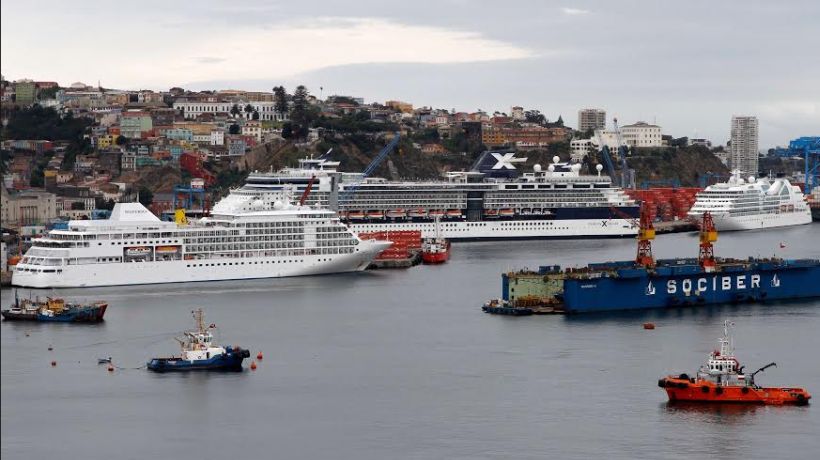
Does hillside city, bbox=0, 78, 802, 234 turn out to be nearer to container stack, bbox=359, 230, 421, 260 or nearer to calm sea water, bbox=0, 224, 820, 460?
container stack, bbox=359, 230, 421, 260

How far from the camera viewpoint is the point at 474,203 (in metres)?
61.7

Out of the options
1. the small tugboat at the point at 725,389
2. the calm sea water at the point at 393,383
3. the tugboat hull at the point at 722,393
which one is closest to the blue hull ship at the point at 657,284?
the calm sea water at the point at 393,383

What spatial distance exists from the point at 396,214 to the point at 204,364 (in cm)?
3278

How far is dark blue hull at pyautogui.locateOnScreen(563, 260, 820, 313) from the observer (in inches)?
1414

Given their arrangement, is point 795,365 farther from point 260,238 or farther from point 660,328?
point 260,238

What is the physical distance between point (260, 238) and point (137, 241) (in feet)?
11.7

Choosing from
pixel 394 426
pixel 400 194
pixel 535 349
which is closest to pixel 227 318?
pixel 535 349

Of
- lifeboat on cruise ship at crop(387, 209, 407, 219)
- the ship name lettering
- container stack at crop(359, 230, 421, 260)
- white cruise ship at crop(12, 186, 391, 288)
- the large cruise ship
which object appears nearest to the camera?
the ship name lettering

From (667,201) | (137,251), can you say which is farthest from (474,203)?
(137,251)

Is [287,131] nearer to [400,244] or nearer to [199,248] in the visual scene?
[400,244]

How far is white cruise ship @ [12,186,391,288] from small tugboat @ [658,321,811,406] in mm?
18572

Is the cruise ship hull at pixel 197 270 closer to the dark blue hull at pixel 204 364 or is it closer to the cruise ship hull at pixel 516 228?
the dark blue hull at pixel 204 364

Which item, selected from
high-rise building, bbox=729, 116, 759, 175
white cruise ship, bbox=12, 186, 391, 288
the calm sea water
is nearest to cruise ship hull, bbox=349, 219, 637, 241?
white cruise ship, bbox=12, 186, 391, 288

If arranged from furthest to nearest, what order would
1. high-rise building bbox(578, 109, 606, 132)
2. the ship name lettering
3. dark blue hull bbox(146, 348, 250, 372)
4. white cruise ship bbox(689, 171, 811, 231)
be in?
high-rise building bbox(578, 109, 606, 132) → white cruise ship bbox(689, 171, 811, 231) → the ship name lettering → dark blue hull bbox(146, 348, 250, 372)
